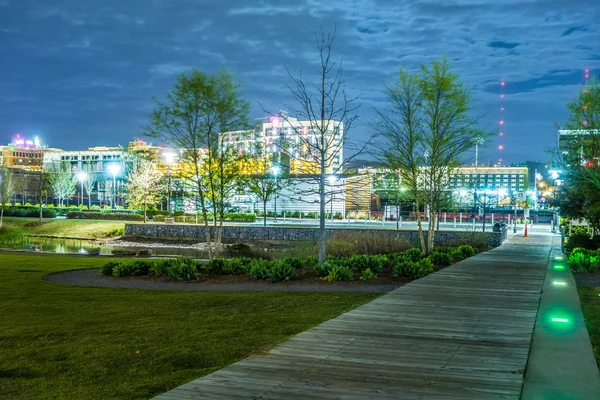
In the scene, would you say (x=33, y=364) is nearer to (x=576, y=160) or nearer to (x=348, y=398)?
(x=348, y=398)

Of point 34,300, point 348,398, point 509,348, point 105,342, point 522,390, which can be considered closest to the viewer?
point 348,398

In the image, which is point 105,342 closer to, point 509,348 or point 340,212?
point 509,348

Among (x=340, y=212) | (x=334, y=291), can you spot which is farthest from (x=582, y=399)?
(x=340, y=212)

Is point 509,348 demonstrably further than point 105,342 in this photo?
No

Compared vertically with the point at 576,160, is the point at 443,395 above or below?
below

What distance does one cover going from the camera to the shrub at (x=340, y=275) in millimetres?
15881

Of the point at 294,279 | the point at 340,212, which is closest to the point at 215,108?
the point at 294,279

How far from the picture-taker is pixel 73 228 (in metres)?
51.0

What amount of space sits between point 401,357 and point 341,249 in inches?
760

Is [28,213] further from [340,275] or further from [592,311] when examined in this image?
[592,311]

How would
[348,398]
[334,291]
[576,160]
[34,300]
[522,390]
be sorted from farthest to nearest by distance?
[576,160], [334,291], [34,300], [522,390], [348,398]

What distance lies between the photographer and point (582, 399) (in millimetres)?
5477

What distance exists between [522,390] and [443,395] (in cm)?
A: 87

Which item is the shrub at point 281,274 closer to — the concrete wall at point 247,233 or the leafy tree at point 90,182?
the concrete wall at point 247,233
